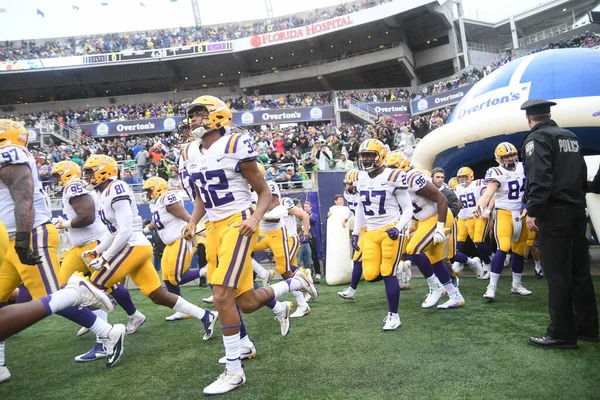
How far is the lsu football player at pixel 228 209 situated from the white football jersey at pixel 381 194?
1.87 m

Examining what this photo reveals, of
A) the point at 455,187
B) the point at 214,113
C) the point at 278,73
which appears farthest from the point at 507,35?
the point at 214,113

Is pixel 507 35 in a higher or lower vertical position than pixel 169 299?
higher

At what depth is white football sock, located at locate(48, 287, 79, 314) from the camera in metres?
3.17

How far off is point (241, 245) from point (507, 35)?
42.3 metres

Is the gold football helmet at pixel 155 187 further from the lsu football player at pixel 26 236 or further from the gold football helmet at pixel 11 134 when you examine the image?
the gold football helmet at pixel 11 134

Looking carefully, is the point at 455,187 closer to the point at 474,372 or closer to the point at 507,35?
the point at 474,372

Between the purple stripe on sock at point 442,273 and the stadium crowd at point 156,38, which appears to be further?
the stadium crowd at point 156,38

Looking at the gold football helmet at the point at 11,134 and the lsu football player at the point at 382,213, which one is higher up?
the gold football helmet at the point at 11,134

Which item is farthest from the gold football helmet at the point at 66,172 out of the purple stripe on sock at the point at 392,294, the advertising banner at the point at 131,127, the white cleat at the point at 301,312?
the advertising banner at the point at 131,127

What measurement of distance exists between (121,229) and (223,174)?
1.60 metres

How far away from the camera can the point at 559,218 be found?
150 inches

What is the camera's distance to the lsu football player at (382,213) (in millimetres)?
5078

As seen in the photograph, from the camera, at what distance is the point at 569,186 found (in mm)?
3828

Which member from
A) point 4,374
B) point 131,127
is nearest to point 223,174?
point 4,374
